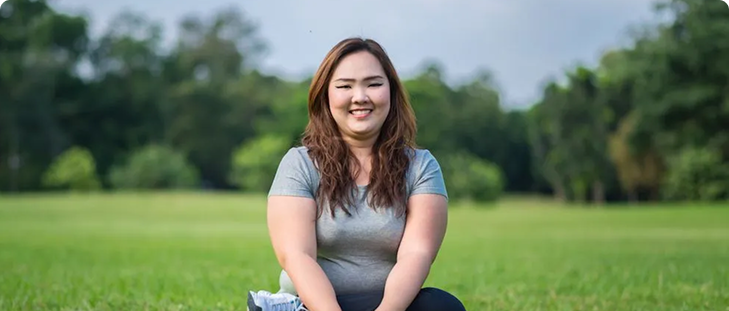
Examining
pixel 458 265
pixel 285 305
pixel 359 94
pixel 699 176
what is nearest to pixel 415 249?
pixel 285 305

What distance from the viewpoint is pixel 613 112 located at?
53062mm

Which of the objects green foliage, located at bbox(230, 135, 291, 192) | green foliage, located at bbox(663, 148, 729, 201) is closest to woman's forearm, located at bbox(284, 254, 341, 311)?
Result: green foliage, located at bbox(663, 148, 729, 201)

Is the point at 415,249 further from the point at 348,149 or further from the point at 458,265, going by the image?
the point at 458,265

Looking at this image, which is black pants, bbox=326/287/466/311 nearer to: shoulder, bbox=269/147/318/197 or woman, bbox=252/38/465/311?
woman, bbox=252/38/465/311

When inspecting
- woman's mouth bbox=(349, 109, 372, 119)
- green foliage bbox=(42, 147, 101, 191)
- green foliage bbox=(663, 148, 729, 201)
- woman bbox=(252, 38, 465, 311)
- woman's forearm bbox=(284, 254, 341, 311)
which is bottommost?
green foliage bbox=(42, 147, 101, 191)

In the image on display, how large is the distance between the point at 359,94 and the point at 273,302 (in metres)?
0.90

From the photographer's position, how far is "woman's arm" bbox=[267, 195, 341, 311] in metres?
3.36

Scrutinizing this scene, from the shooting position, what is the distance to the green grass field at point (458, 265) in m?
5.92

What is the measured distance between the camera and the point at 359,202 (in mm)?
3506

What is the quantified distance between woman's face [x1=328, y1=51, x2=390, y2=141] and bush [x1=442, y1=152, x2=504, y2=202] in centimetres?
4236

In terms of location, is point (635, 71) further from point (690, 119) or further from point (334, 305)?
point (334, 305)

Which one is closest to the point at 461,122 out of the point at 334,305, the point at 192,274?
the point at 192,274

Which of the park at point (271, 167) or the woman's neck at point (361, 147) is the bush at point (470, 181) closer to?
the park at point (271, 167)

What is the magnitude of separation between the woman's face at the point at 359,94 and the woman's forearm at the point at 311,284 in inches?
22.8
